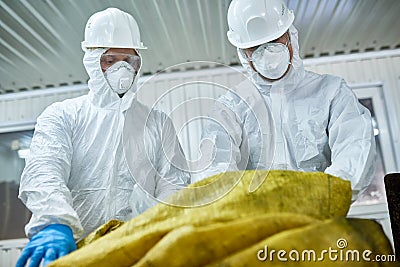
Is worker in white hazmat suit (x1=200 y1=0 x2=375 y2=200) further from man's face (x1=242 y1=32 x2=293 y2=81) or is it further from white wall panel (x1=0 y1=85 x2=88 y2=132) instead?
white wall panel (x1=0 y1=85 x2=88 y2=132)

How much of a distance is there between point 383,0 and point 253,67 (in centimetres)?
206

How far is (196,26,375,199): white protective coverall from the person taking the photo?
1104mm

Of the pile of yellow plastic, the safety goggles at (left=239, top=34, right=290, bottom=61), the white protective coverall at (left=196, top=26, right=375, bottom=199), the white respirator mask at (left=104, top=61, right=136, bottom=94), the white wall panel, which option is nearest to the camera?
the pile of yellow plastic

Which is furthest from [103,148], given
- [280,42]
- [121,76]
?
[280,42]

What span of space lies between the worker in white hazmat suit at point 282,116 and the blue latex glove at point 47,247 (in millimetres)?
355

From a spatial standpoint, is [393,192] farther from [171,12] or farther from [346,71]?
[346,71]

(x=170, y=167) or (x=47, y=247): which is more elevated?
(x=170, y=167)

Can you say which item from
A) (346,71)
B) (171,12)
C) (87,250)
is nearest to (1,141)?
(171,12)

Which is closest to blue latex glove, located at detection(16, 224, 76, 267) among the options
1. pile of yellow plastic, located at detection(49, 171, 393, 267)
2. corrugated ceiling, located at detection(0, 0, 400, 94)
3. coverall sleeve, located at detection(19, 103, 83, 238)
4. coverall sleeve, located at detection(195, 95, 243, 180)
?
coverall sleeve, located at detection(19, 103, 83, 238)

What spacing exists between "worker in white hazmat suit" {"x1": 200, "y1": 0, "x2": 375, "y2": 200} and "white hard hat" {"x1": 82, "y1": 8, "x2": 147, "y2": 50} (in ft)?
1.27

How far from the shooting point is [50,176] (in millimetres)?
1349

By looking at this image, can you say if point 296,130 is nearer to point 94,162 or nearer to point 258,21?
point 258,21

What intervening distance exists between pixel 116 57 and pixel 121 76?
0.38 ft

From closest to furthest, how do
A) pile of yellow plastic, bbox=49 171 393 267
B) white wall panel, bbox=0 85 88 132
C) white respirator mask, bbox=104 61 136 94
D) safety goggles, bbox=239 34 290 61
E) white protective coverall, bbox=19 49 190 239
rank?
pile of yellow plastic, bbox=49 171 393 267, white protective coverall, bbox=19 49 190 239, safety goggles, bbox=239 34 290 61, white respirator mask, bbox=104 61 136 94, white wall panel, bbox=0 85 88 132
